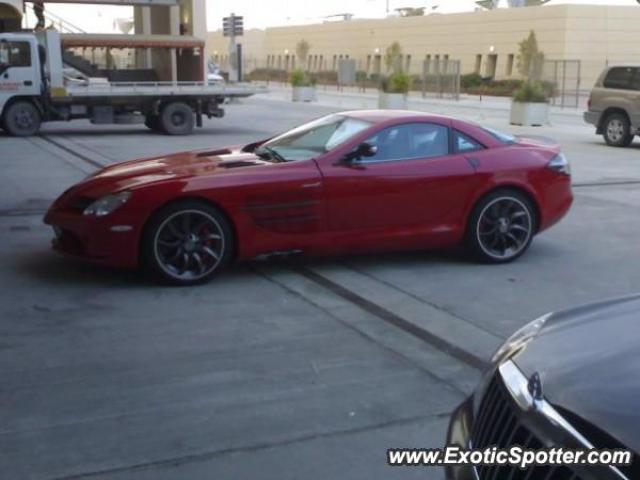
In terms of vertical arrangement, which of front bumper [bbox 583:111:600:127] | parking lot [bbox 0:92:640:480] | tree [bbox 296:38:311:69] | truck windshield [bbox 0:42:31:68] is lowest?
parking lot [bbox 0:92:640:480]

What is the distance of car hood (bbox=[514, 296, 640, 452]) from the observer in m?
2.26

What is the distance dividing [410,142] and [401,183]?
439mm

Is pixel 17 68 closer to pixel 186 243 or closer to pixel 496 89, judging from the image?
pixel 186 243

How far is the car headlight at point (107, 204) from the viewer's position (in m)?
6.55

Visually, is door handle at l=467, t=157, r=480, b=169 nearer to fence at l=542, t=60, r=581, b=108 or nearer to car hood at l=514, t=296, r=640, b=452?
car hood at l=514, t=296, r=640, b=452

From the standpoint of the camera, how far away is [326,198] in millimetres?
7031

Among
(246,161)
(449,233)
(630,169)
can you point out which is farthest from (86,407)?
(630,169)

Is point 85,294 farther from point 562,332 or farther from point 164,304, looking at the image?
point 562,332

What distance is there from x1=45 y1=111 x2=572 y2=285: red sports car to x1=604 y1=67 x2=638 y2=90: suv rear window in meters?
12.1

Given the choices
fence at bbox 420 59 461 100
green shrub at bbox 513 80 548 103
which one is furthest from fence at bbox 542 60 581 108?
green shrub at bbox 513 80 548 103

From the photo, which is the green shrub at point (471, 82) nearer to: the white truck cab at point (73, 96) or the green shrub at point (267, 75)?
the green shrub at point (267, 75)

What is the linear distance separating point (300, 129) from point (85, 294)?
258 centimetres

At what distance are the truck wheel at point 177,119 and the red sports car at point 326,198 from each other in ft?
44.4

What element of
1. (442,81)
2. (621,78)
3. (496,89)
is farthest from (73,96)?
(496,89)
